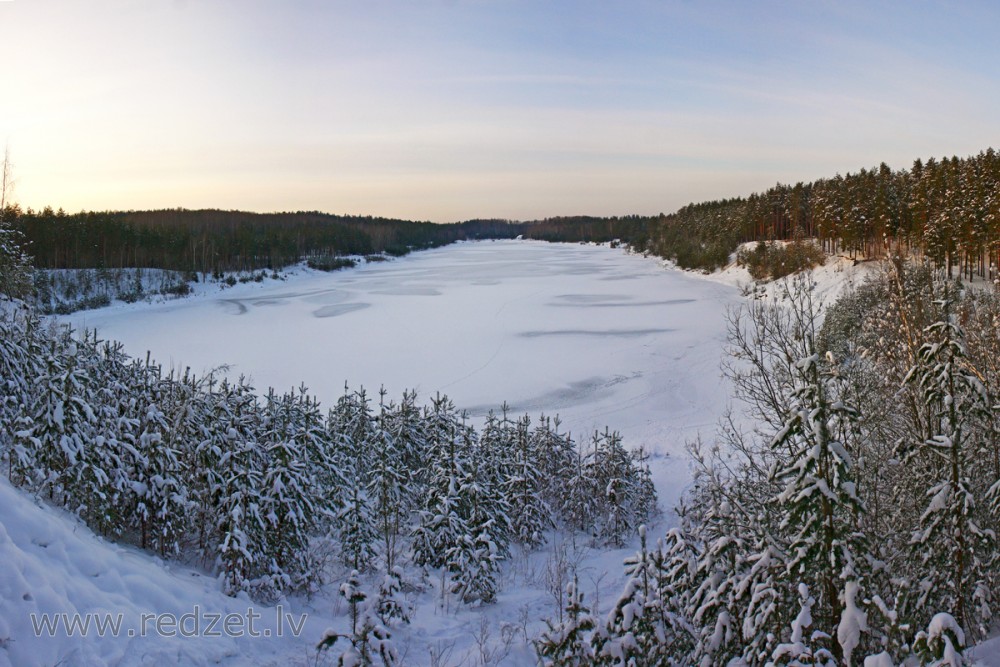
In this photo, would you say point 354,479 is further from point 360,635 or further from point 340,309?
point 340,309

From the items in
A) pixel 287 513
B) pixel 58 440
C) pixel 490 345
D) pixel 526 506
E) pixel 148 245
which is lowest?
pixel 526 506

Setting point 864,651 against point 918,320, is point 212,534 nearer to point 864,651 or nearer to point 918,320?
point 864,651

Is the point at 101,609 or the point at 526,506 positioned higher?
the point at 101,609

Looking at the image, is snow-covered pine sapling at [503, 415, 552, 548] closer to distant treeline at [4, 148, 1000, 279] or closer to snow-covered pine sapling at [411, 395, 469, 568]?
snow-covered pine sapling at [411, 395, 469, 568]

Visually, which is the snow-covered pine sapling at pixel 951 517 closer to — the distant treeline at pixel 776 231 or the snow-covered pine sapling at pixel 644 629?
the snow-covered pine sapling at pixel 644 629

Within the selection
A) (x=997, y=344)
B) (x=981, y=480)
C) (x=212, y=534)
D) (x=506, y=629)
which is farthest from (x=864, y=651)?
(x=212, y=534)

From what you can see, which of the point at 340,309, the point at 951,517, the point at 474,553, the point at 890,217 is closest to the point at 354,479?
the point at 474,553
